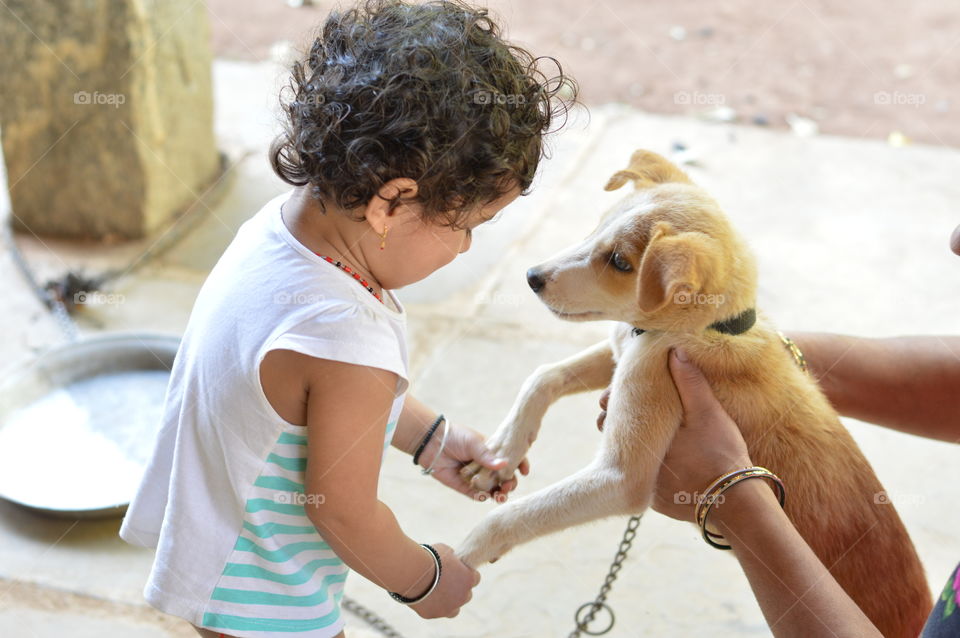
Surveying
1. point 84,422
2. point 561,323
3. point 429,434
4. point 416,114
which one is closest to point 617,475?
point 429,434

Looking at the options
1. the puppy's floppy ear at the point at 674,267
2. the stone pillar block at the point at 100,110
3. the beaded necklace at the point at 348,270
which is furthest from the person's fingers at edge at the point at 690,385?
the stone pillar block at the point at 100,110

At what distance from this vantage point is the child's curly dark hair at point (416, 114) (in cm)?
136

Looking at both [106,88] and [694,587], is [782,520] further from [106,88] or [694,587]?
[106,88]

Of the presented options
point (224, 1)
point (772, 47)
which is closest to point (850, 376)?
point (772, 47)

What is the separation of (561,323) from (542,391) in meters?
1.36

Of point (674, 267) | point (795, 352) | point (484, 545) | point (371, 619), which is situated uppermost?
point (674, 267)

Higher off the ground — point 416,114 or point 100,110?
point 416,114

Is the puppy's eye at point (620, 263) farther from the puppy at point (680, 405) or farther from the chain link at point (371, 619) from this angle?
the chain link at point (371, 619)

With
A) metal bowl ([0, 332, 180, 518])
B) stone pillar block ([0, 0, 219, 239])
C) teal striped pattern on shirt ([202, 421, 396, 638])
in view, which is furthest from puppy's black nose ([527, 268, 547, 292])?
stone pillar block ([0, 0, 219, 239])

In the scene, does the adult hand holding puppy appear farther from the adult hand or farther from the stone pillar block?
the stone pillar block

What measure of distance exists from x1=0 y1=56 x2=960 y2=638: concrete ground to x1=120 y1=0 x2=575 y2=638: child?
0.77 metres

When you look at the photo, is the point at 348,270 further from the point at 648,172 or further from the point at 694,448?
the point at 648,172

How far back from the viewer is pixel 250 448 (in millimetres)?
1487

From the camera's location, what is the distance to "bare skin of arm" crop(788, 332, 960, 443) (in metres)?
2.07
